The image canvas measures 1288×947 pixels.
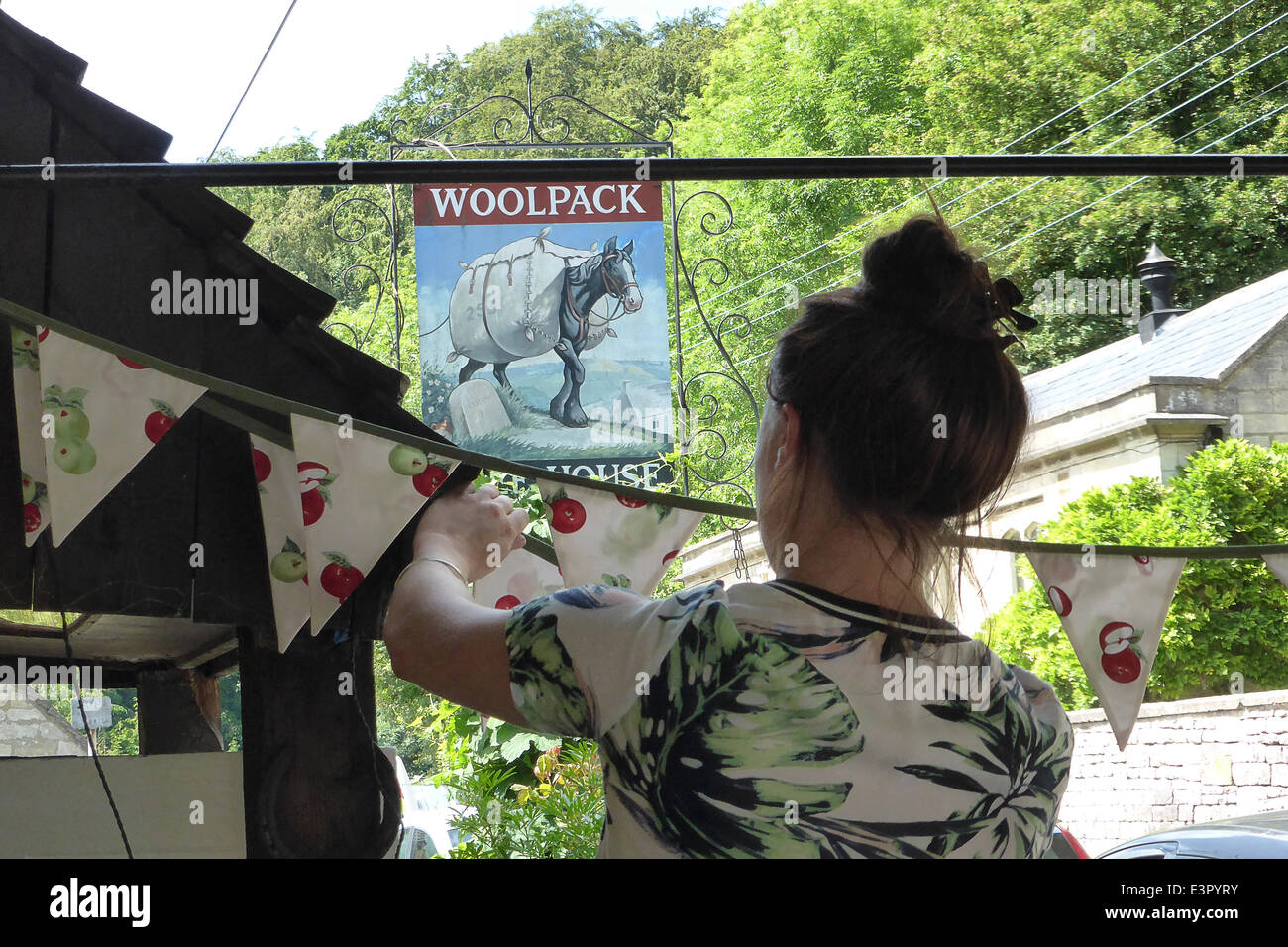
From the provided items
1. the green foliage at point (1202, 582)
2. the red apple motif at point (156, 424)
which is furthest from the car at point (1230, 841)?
the green foliage at point (1202, 582)

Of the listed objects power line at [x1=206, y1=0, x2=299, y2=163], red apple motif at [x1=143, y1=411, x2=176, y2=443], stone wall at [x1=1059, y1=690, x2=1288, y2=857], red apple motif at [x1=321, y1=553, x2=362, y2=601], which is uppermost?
power line at [x1=206, y1=0, x2=299, y2=163]

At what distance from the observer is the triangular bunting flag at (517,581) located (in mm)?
2182

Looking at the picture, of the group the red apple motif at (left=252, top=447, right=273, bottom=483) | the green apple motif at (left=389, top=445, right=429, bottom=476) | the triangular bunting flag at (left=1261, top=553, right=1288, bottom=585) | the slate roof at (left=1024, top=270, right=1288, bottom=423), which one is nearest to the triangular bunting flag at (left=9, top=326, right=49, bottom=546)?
the red apple motif at (left=252, top=447, right=273, bottom=483)

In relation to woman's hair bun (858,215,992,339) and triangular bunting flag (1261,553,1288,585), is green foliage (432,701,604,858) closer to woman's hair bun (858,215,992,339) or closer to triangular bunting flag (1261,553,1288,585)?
triangular bunting flag (1261,553,1288,585)

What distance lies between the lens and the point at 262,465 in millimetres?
Result: 1994

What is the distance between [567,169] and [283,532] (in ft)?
2.50

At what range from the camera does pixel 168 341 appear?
2131mm

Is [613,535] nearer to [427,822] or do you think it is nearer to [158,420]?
[158,420]

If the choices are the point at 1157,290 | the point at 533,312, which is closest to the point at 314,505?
the point at 533,312

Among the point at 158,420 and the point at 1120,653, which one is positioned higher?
the point at 158,420

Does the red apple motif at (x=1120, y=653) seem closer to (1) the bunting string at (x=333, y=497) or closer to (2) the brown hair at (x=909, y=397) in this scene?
(1) the bunting string at (x=333, y=497)

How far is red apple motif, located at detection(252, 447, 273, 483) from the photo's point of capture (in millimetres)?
1991

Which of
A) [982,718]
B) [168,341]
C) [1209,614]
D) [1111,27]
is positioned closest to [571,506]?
[168,341]

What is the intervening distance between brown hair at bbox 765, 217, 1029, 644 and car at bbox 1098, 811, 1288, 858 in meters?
3.53
